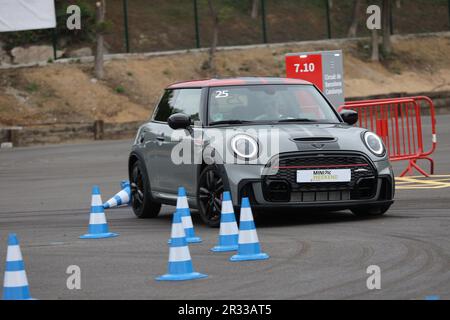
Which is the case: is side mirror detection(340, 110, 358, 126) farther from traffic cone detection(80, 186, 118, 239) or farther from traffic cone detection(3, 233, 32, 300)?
Result: traffic cone detection(3, 233, 32, 300)

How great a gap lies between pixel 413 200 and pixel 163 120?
11.0 ft

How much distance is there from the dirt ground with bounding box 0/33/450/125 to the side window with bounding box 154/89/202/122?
23.7 metres

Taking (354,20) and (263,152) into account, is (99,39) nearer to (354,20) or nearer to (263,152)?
(354,20)

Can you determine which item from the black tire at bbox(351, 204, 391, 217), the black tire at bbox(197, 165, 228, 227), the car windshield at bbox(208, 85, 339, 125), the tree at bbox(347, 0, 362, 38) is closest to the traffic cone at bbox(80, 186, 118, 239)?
the black tire at bbox(197, 165, 228, 227)

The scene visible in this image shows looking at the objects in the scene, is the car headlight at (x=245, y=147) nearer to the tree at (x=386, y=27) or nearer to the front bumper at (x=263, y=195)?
the front bumper at (x=263, y=195)

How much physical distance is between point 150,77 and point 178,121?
30.9m

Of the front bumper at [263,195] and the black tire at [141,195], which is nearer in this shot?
the front bumper at [263,195]

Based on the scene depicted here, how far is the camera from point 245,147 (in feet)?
41.7

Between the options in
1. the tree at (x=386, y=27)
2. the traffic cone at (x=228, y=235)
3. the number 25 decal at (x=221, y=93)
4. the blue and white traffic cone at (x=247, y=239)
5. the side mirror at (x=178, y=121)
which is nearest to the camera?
the blue and white traffic cone at (x=247, y=239)

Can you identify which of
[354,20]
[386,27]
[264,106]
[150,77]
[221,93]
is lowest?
[264,106]

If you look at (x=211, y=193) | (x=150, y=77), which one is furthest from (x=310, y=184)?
(x=150, y=77)

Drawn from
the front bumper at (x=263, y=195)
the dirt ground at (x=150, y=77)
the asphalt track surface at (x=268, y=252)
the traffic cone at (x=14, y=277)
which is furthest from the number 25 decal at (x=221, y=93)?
Answer: the dirt ground at (x=150, y=77)

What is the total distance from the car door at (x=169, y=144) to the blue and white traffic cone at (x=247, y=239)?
3.22 meters

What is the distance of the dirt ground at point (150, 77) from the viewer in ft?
132
